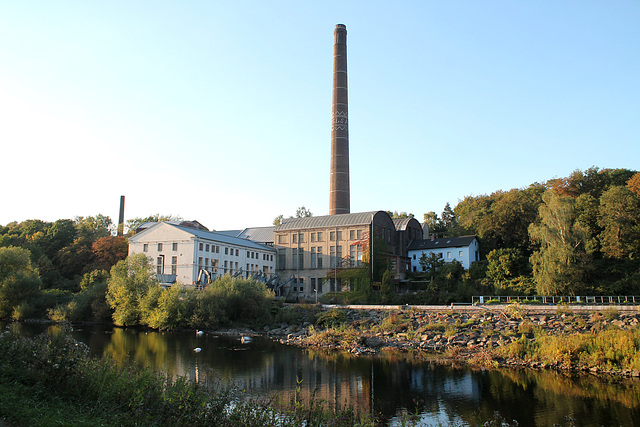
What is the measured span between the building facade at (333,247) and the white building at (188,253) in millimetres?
6356

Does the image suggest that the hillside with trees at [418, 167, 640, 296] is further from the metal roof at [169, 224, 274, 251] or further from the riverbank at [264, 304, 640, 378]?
the metal roof at [169, 224, 274, 251]

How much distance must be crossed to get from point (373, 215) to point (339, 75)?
2188 centimetres

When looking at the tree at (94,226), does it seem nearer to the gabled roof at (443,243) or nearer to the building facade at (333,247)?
the building facade at (333,247)

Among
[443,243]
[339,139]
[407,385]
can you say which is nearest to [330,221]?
[339,139]

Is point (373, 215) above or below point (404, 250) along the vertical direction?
above

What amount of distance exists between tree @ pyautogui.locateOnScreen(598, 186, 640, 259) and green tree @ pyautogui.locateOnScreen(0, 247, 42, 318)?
56494 millimetres

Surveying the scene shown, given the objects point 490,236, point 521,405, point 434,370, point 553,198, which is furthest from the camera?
point 490,236

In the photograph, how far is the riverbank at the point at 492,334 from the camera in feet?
79.0

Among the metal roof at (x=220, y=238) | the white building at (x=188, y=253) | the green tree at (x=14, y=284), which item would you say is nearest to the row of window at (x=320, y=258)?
the metal roof at (x=220, y=238)

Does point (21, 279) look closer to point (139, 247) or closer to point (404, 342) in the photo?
point (139, 247)

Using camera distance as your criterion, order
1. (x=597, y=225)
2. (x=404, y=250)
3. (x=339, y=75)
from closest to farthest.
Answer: (x=597, y=225)
(x=404, y=250)
(x=339, y=75)

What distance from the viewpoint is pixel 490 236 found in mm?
56938

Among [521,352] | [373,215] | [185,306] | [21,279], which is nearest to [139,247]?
[21,279]

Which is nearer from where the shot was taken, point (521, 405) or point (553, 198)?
point (521, 405)
